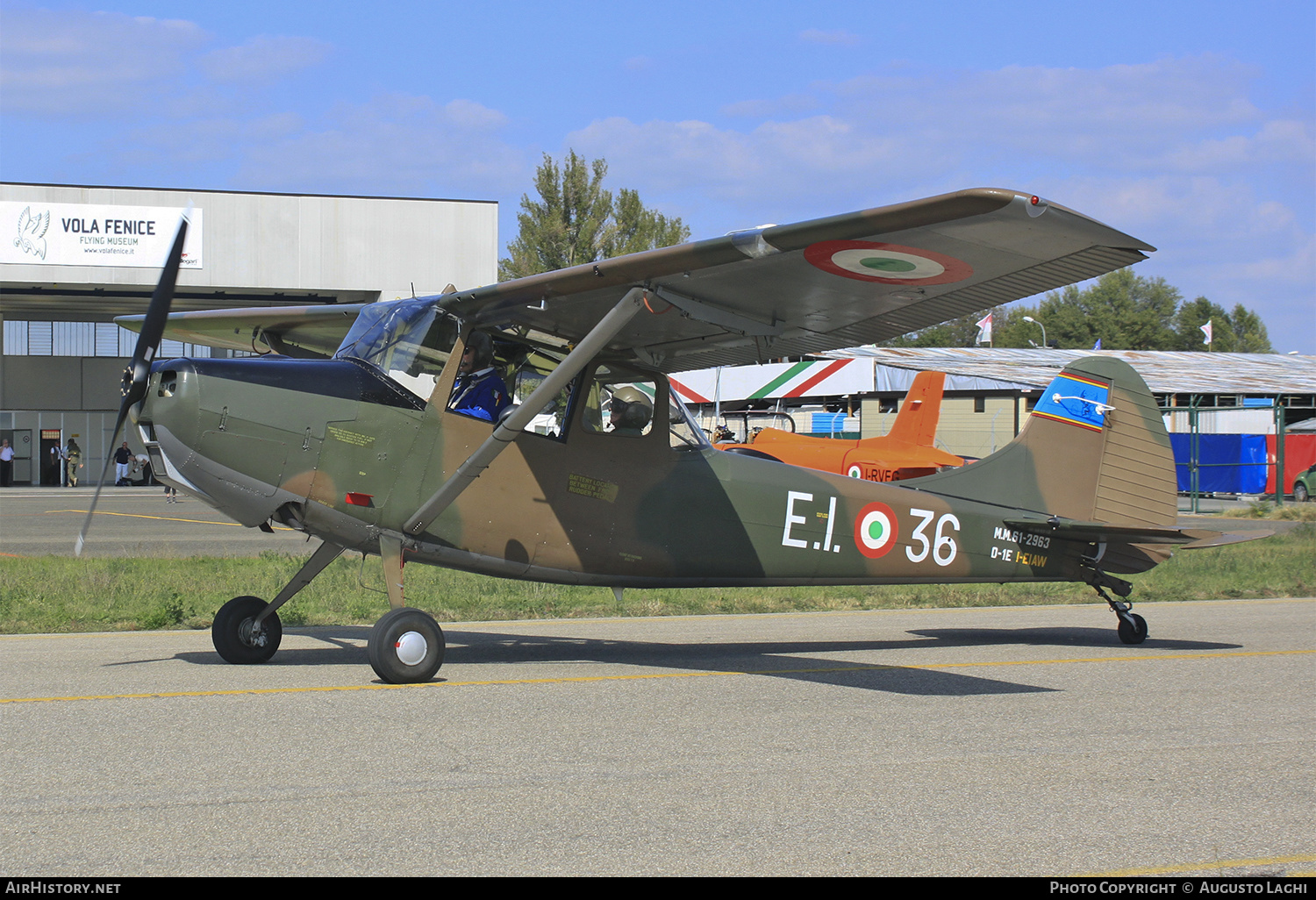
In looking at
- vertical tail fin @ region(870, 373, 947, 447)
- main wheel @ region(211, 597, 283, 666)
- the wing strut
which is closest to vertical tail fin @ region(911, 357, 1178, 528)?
the wing strut

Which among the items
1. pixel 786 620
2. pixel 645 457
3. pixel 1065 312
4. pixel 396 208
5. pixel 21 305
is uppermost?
pixel 1065 312

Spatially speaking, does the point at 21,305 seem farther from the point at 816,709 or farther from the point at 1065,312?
the point at 1065,312

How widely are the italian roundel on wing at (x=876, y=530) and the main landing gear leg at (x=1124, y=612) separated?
2.09m

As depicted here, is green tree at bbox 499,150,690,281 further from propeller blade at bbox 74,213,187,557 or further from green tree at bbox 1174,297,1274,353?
green tree at bbox 1174,297,1274,353

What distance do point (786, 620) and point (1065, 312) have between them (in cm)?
10962

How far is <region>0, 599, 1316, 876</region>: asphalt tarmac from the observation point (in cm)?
397

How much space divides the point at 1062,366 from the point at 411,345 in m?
41.2

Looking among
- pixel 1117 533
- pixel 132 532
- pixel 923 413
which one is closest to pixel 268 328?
pixel 1117 533

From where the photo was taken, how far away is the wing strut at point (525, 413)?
7059 millimetres

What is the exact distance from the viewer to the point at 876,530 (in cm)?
923

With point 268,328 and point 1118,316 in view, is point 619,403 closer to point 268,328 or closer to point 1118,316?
point 268,328

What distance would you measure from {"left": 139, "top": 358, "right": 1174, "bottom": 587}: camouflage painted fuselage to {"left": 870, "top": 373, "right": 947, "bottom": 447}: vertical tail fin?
634 inches
